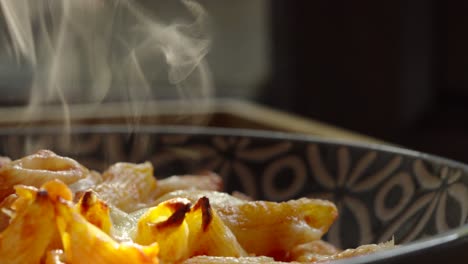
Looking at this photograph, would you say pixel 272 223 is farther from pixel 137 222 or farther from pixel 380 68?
pixel 380 68

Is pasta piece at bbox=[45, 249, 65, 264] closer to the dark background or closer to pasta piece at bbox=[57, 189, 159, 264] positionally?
pasta piece at bbox=[57, 189, 159, 264]

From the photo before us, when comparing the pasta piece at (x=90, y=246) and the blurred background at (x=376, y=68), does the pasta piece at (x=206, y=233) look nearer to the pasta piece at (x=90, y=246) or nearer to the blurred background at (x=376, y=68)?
the pasta piece at (x=90, y=246)

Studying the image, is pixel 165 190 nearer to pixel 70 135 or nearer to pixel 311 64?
pixel 70 135

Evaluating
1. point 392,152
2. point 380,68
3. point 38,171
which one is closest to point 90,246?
point 38,171

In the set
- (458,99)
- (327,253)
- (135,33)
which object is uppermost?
(135,33)

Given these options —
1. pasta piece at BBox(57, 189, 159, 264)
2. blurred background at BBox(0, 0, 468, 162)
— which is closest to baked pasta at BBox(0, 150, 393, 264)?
pasta piece at BBox(57, 189, 159, 264)

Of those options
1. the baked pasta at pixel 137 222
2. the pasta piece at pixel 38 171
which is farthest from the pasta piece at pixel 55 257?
the pasta piece at pixel 38 171

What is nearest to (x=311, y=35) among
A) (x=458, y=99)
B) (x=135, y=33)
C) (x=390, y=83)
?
(x=390, y=83)
